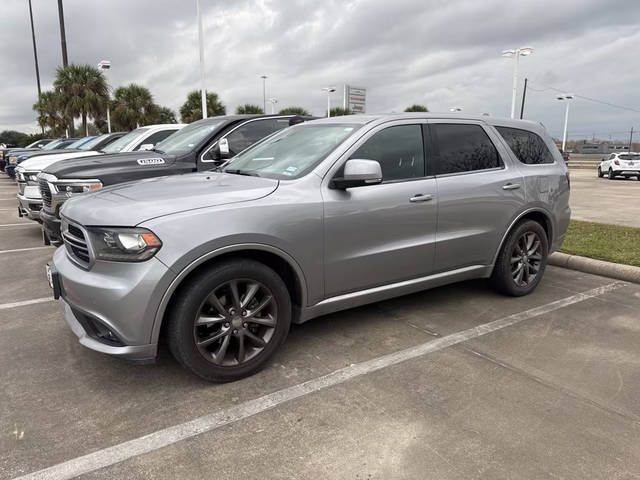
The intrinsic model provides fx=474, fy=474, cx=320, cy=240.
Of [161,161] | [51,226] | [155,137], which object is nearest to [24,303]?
[51,226]

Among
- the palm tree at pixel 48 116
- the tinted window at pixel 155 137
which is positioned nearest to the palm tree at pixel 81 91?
the palm tree at pixel 48 116

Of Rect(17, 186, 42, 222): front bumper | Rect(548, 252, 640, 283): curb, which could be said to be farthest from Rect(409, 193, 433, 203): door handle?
Rect(17, 186, 42, 222): front bumper

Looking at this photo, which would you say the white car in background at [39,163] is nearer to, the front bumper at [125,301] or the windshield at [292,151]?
the windshield at [292,151]

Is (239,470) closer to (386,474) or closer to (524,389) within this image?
(386,474)

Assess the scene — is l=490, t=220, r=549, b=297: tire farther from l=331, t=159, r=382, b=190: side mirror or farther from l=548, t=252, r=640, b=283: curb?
l=331, t=159, r=382, b=190: side mirror

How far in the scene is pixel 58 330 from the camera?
3.92m

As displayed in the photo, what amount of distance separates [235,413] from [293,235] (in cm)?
115

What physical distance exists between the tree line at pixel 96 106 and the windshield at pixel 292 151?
2219cm

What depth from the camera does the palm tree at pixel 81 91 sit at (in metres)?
28.7

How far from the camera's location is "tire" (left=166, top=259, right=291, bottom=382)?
282 cm

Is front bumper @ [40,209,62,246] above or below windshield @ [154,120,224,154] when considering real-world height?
below

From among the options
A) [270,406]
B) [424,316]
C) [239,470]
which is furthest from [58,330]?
[424,316]

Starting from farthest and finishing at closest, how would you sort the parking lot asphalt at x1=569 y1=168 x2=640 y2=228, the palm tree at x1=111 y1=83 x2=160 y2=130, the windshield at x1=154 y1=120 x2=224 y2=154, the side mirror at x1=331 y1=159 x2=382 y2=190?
the palm tree at x1=111 y1=83 x2=160 y2=130, the parking lot asphalt at x1=569 y1=168 x2=640 y2=228, the windshield at x1=154 y1=120 x2=224 y2=154, the side mirror at x1=331 y1=159 x2=382 y2=190

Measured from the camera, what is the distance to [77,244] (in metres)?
3.00
